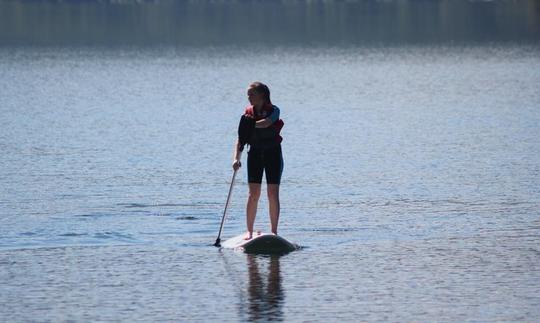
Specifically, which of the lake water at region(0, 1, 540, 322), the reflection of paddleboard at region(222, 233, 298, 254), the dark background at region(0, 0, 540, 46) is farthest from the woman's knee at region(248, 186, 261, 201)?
the dark background at region(0, 0, 540, 46)

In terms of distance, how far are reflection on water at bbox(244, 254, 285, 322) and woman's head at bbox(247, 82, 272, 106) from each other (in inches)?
66.6

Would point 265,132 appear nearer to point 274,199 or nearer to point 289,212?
point 274,199

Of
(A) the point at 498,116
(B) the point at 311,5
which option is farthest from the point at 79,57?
(B) the point at 311,5

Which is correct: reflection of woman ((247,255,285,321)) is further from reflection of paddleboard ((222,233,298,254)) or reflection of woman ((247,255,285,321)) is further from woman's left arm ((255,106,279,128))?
woman's left arm ((255,106,279,128))

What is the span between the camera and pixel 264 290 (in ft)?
50.4

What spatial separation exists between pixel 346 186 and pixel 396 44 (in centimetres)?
7738

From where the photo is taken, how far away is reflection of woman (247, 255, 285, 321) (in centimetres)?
1423

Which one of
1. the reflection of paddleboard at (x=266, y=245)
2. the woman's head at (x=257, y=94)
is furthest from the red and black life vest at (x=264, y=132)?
the reflection of paddleboard at (x=266, y=245)

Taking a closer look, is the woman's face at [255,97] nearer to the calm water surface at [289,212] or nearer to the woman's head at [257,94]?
the woman's head at [257,94]

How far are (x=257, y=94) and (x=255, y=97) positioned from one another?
0.14ft

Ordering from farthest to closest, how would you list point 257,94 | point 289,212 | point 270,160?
point 289,212 → point 270,160 → point 257,94

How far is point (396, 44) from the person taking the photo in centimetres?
10044

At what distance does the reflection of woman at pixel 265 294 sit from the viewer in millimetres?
14234

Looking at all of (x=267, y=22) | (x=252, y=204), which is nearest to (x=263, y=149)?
(x=252, y=204)
